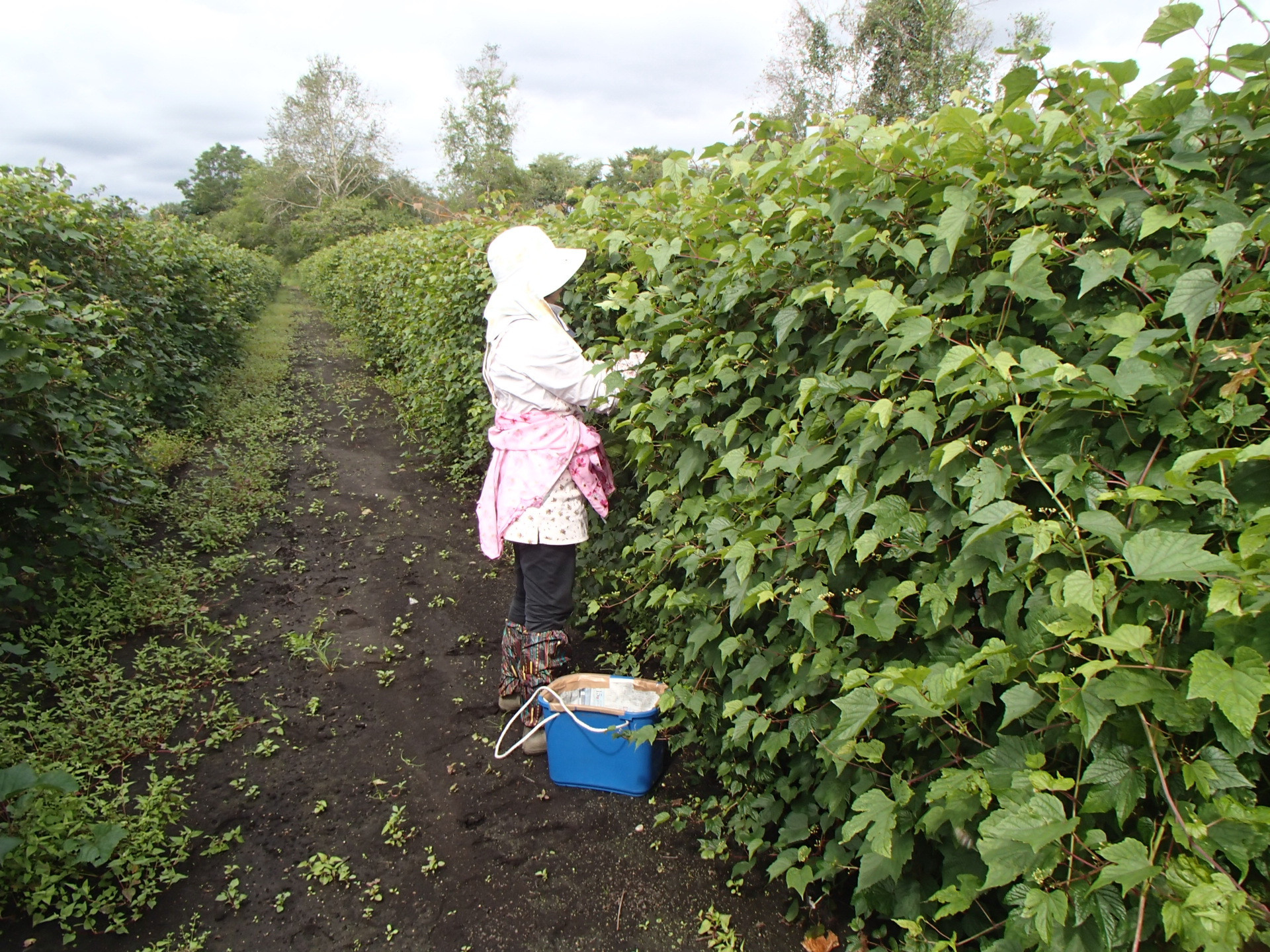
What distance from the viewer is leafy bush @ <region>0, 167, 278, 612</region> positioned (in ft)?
11.5

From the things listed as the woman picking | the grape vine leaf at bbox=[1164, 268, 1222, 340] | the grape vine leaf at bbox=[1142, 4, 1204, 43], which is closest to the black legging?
the woman picking

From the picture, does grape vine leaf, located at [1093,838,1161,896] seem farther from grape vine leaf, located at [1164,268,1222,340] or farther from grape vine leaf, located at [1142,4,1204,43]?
grape vine leaf, located at [1142,4,1204,43]

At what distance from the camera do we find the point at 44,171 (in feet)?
17.0

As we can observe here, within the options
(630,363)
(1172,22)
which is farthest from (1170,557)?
(630,363)

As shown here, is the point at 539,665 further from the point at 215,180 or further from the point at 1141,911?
the point at 215,180

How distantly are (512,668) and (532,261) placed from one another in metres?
1.88

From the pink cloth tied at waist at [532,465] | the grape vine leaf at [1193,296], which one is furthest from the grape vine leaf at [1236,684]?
the pink cloth tied at waist at [532,465]

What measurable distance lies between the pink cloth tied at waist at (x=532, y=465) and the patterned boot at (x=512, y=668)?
406mm

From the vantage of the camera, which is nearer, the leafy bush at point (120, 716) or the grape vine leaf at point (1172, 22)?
the grape vine leaf at point (1172, 22)

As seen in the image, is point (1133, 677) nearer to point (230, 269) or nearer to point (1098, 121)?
point (1098, 121)

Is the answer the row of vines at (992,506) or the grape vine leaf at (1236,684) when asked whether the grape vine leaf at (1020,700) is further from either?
the grape vine leaf at (1236,684)

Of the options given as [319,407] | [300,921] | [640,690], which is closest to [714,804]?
[640,690]

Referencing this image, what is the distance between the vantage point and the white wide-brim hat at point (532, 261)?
3088mm

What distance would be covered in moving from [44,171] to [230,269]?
7.91 meters
